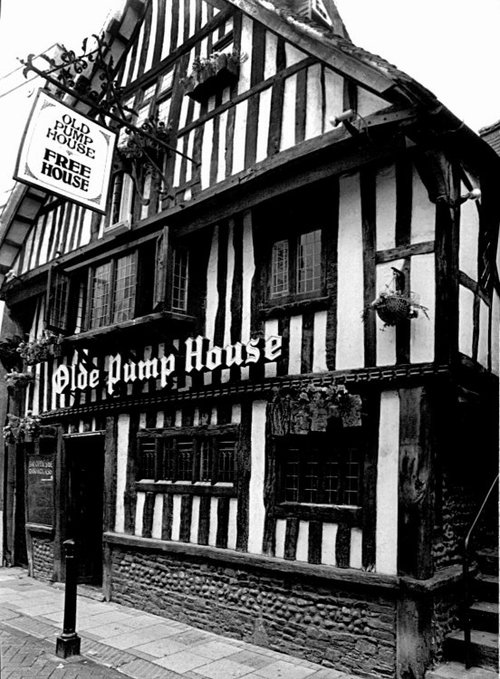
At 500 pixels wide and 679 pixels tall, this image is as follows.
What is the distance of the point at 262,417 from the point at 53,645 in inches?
134

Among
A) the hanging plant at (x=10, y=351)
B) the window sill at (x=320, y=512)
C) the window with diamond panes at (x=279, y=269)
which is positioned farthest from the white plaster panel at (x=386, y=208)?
the hanging plant at (x=10, y=351)

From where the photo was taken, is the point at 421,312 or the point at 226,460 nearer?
the point at 421,312

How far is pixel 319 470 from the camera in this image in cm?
678

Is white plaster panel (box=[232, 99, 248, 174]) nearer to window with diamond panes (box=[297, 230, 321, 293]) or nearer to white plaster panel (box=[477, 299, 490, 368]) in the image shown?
window with diamond panes (box=[297, 230, 321, 293])

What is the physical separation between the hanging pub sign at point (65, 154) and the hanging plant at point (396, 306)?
3.83 meters

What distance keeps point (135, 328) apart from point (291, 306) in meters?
2.49

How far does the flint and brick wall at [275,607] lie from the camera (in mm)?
5957

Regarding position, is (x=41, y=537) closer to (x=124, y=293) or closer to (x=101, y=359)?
(x=101, y=359)

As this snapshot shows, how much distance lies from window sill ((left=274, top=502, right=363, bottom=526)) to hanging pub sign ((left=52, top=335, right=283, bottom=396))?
1634 millimetres

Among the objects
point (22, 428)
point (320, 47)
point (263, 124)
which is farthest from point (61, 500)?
→ point (320, 47)

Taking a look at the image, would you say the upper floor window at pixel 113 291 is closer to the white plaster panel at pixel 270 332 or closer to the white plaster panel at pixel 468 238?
the white plaster panel at pixel 270 332

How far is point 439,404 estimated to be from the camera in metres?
6.11

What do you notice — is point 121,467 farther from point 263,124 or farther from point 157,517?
point 263,124

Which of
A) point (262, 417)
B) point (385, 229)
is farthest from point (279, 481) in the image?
point (385, 229)
